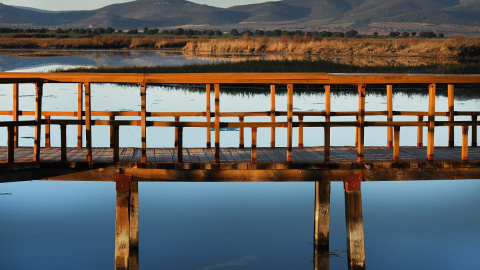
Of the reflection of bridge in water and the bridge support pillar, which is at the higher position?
the reflection of bridge in water

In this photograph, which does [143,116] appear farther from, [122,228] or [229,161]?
[122,228]

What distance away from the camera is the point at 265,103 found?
135 ft

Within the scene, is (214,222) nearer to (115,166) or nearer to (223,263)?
(223,263)

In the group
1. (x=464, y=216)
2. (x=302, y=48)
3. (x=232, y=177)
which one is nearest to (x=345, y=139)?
(x=464, y=216)

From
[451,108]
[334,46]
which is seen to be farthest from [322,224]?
[334,46]

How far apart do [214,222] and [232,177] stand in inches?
208

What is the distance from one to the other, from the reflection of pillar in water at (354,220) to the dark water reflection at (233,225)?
1.49 metres

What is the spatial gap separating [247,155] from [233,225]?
4136 millimetres

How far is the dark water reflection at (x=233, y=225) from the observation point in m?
17.1

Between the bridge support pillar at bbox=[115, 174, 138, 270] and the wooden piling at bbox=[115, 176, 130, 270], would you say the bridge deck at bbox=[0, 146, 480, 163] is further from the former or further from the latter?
the wooden piling at bbox=[115, 176, 130, 270]

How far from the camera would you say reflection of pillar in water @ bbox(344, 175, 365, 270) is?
14977 mm

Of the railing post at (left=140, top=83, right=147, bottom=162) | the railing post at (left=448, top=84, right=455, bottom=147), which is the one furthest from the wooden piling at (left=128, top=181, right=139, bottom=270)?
the railing post at (left=448, top=84, right=455, bottom=147)

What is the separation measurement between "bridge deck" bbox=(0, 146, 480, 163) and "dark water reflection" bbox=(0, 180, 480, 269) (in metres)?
2.19

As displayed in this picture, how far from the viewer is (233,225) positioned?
19688mm
